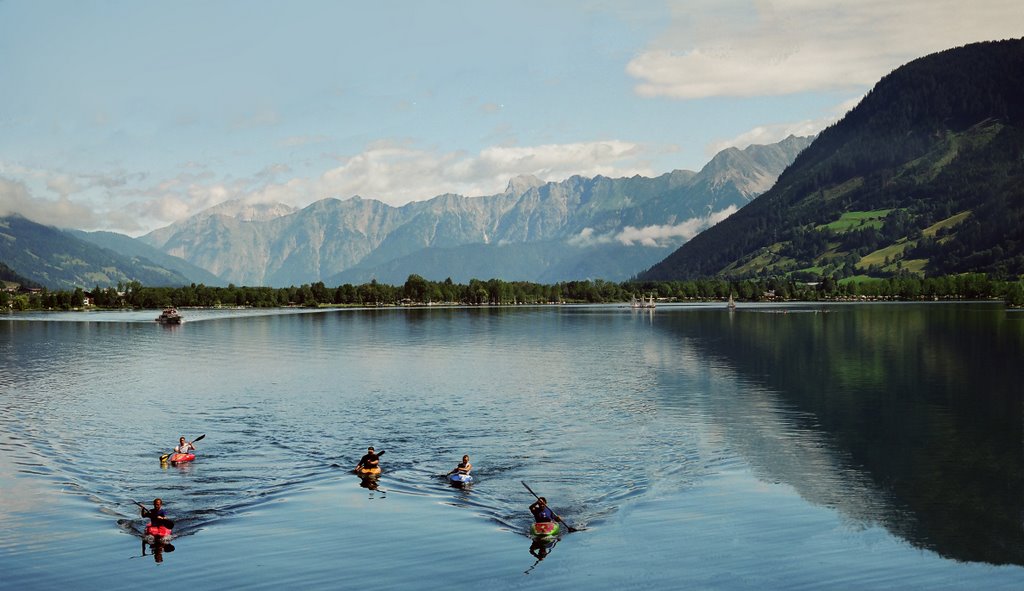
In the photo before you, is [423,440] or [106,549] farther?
[423,440]

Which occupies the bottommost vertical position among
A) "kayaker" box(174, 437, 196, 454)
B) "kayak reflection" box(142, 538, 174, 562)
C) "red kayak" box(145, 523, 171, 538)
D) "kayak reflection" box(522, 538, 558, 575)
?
"kayak reflection" box(522, 538, 558, 575)

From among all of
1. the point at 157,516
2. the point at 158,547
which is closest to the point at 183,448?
the point at 157,516

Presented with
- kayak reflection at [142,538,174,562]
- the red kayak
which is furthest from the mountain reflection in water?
the red kayak

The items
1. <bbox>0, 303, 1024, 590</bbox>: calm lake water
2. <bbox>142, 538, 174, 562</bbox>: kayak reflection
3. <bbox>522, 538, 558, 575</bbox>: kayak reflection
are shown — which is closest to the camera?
<bbox>0, 303, 1024, 590</bbox>: calm lake water

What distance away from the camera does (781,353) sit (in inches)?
6097

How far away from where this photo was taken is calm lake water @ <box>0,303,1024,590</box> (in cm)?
4278

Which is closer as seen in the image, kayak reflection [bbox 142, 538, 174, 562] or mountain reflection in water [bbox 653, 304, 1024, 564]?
kayak reflection [bbox 142, 538, 174, 562]

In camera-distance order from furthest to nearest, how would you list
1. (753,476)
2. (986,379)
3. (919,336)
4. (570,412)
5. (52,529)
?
(919,336)
(986,379)
(570,412)
(753,476)
(52,529)

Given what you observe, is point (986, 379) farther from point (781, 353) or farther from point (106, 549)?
point (106, 549)

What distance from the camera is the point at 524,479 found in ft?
197

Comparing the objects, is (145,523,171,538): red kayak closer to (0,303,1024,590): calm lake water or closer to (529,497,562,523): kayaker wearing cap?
(0,303,1024,590): calm lake water

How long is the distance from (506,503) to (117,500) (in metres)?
25.1

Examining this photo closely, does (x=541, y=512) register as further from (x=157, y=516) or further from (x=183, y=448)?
(x=183, y=448)

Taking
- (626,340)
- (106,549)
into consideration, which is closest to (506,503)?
(106,549)
